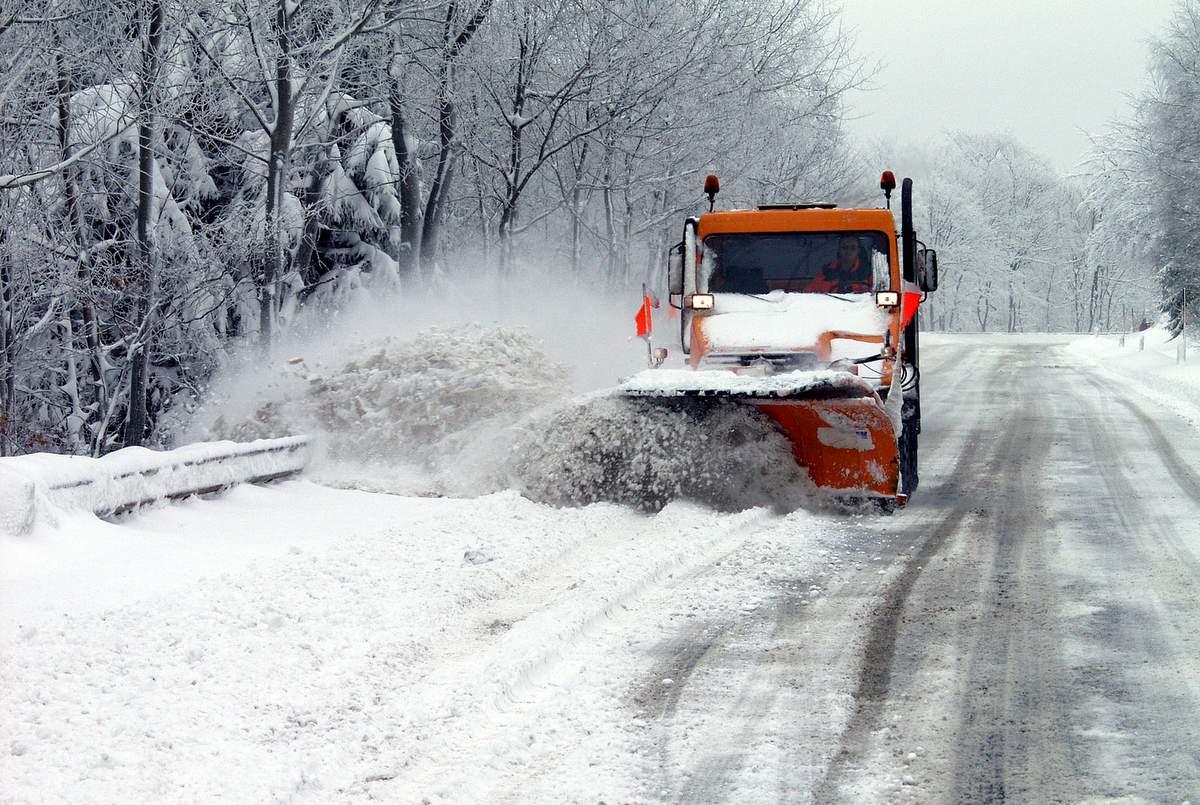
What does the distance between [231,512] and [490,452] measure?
222 cm

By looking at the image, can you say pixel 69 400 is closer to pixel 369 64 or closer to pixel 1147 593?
pixel 369 64

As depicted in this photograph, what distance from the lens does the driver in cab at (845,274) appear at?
10383mm

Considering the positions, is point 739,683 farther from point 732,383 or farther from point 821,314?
point 821,314

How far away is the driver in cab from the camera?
1038 centimetres

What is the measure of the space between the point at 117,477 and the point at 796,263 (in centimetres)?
583

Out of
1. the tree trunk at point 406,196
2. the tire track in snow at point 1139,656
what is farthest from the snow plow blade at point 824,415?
the tree trunk at point 406,196

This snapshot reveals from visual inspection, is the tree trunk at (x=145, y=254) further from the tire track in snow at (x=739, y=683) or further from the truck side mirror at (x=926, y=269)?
the tire track in snow at (x=739, y=683)

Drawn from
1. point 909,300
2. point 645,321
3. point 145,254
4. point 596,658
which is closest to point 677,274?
point 645,321

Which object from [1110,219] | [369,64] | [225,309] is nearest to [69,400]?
[225,309]

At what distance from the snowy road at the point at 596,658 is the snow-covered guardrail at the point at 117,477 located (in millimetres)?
189

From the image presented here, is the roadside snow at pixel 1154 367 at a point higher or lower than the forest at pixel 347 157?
lower

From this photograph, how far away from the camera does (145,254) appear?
14047mm

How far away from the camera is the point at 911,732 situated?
4234 millimetres

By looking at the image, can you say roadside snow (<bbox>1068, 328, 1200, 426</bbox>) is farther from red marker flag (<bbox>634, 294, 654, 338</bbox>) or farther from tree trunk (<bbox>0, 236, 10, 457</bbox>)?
tree trunk (<bbox>0, 236, 10, 457</bbox>)
